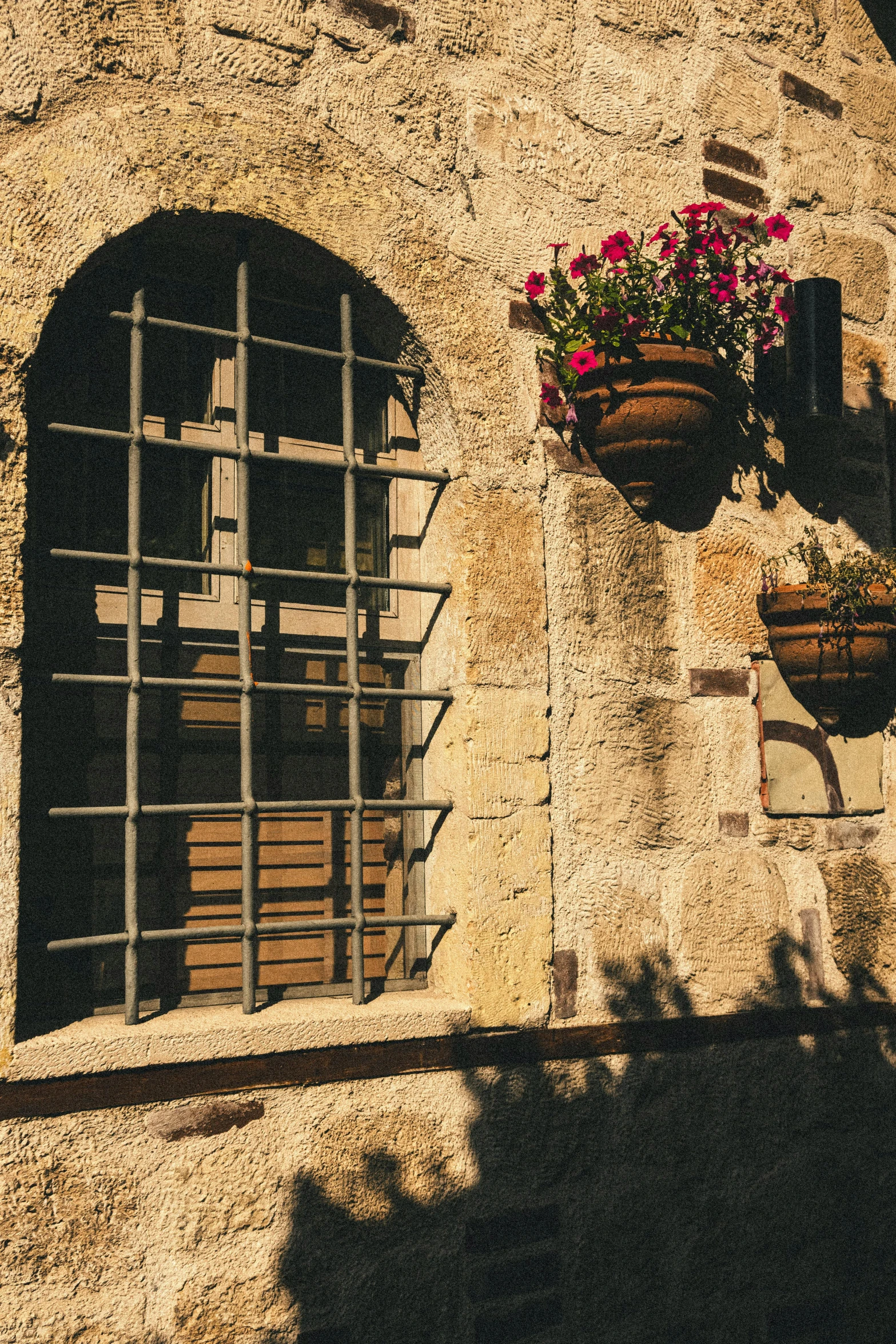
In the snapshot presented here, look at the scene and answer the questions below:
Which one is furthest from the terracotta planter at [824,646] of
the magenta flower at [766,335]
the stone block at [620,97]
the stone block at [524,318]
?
the stone block at [620,97]

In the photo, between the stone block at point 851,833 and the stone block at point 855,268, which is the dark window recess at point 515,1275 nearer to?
the stone block at point 851,833

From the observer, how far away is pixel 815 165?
2.81 m

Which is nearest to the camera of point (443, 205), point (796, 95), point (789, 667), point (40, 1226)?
point (40, 1226)

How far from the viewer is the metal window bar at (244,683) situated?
182cm

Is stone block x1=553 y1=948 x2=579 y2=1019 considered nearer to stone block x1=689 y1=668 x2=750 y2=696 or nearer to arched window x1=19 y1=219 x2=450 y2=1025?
arched window x1=19 y1=219 x2=450 y2=1025

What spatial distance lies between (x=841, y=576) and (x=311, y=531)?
4.20 ft

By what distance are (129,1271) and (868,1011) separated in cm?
182

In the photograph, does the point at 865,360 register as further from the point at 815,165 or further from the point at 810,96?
the point at 810,96

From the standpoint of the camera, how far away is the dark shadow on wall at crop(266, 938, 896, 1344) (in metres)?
1.88

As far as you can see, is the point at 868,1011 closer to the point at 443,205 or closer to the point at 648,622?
the point at 648,622

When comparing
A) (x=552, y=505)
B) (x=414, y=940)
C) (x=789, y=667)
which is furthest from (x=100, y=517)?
(x=789, y=667)

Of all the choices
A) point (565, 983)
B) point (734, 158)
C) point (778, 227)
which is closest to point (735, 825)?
point (565, 983)

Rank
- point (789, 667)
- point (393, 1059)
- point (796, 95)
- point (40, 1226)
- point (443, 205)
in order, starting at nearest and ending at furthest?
point (40, 1226) < point (393, 1059) < point (443, 205) < point (789, 667) < point (796, 95)

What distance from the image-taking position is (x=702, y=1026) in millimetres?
2279
